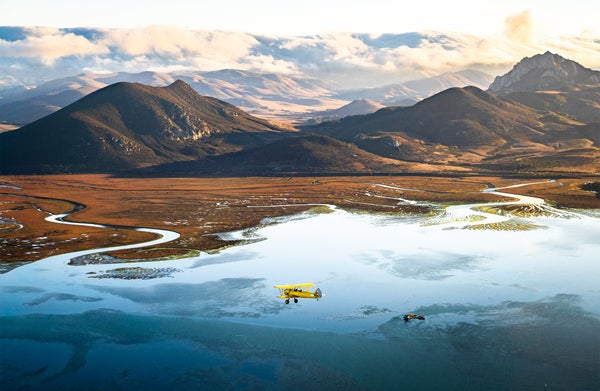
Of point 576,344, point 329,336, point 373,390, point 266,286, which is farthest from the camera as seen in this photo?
point 266,286

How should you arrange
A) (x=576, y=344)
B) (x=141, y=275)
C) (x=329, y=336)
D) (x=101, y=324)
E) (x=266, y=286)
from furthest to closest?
(x=141, y=275), (x=266, y=286), (x=101, y=324), (x=329, y=336), (x=576, y=344)

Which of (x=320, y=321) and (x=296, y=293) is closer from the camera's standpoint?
(x=320, y=321)

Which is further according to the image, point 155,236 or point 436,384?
point 155,236

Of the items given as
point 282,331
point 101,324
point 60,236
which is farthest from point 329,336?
point 60,236

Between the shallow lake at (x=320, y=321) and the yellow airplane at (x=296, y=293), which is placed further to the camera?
the yellow airplane at (x=296, y=293)

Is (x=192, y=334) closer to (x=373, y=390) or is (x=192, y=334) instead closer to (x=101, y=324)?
(x=101, y=324)

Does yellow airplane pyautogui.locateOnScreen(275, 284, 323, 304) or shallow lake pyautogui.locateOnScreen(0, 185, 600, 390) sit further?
yellow airplane pyautogui.locateOnScreen(275, 284, 323, 304)

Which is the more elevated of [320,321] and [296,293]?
[296,293]
